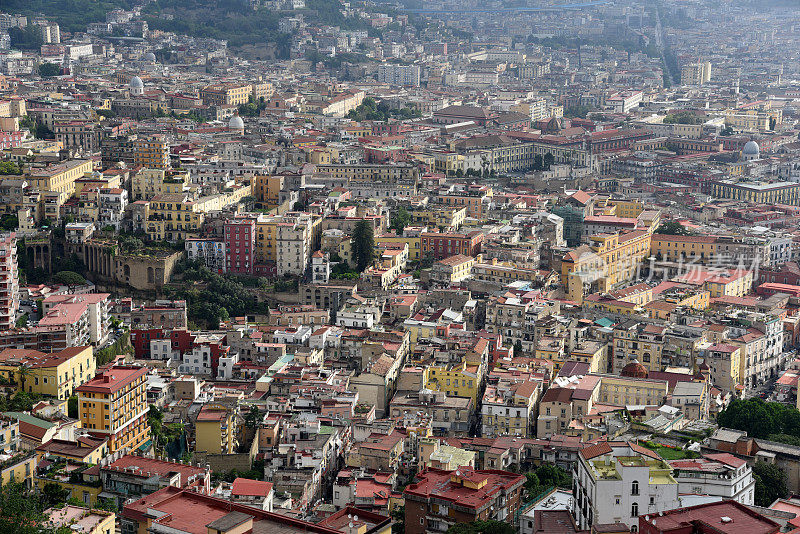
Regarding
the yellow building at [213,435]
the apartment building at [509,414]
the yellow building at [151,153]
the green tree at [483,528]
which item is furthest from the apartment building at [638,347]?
the yellow building at [151,153]

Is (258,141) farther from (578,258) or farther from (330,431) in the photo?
(330,431)

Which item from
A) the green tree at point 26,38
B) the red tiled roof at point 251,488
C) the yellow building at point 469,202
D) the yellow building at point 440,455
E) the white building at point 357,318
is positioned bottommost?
the yellow building at point 440,455

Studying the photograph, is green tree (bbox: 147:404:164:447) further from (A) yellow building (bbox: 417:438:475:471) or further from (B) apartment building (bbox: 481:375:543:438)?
(B) apartment building (bbox: 481:375:543:438)

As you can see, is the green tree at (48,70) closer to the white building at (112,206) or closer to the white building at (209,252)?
the white building at (112,206)

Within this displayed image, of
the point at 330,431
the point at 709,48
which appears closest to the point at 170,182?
the point at 330,431

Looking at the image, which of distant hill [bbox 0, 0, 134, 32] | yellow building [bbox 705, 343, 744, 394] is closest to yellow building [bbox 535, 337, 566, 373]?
yellow building [bbox 705, 343, 744, 394]

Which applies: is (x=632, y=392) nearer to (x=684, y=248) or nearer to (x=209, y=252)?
(x=684, y=248)
